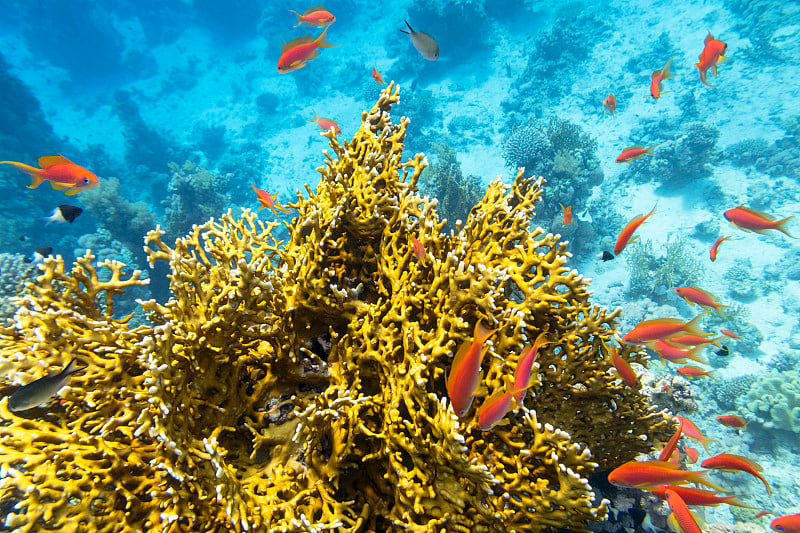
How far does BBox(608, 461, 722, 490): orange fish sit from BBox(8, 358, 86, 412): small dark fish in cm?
323

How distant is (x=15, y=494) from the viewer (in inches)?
67.3

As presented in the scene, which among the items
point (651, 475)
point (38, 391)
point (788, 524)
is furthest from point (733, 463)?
point (38, 391)

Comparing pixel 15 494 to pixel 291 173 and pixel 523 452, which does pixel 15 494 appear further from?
pixel 291 173

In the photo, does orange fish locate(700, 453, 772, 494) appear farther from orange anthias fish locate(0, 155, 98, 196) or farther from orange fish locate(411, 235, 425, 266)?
orange anthias fish locate(0, 155, 98, 196)

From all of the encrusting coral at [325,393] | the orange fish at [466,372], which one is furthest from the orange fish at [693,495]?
the orange fish at [466,372]

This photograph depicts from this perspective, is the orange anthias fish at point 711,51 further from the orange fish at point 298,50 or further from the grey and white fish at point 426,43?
the orange fish at point 298,50

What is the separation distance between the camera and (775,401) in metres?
7.12

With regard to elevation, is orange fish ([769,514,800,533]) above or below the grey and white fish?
below

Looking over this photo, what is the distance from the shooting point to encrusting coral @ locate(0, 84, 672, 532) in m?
1.69

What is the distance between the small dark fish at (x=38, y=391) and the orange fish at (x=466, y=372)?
2.09 metres

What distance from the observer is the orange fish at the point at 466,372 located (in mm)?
1606

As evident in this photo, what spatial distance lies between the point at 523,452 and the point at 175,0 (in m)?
59.3

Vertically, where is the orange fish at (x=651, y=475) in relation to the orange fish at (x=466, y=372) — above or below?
below

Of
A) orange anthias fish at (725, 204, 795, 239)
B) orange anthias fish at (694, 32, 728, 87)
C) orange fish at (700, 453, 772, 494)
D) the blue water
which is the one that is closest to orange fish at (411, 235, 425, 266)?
the blue water
